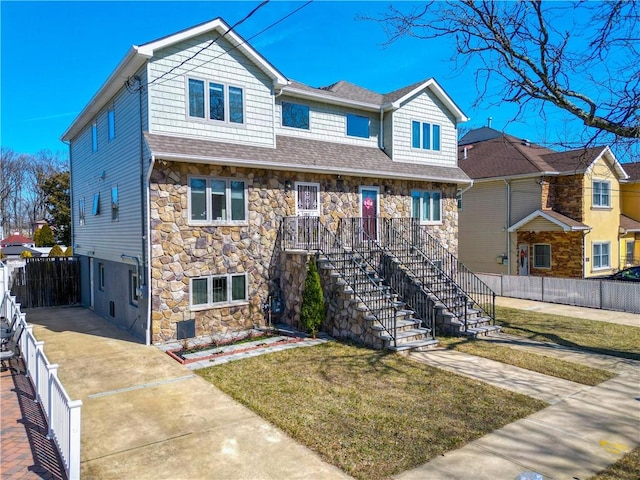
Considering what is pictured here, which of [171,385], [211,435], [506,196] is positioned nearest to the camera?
[211,435]

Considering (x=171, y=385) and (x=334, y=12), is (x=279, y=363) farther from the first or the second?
(x=334, y=12)

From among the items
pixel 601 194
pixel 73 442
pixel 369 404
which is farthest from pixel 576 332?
pixel 601 194

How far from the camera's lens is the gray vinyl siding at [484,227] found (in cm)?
2133

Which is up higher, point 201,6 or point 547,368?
point 201,6

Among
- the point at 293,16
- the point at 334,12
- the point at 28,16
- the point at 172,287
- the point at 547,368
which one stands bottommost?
the point at 547,368

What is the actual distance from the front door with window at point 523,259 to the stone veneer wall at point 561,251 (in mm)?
168

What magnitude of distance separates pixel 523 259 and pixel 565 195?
11.9ft

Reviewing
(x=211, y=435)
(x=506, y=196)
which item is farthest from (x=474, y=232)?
(x=211, y=435)

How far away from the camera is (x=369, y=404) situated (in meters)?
6.41

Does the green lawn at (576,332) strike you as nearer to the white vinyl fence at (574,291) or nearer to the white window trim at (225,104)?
the white vinyl fence at (574,291)

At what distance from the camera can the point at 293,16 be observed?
7.61 meters

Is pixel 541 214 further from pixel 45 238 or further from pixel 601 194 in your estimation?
pixel 45 238

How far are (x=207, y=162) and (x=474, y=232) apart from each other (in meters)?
16.6

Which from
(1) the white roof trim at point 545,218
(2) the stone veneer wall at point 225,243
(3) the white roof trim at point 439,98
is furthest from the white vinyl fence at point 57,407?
(1) the white roof trim at point 545,218
